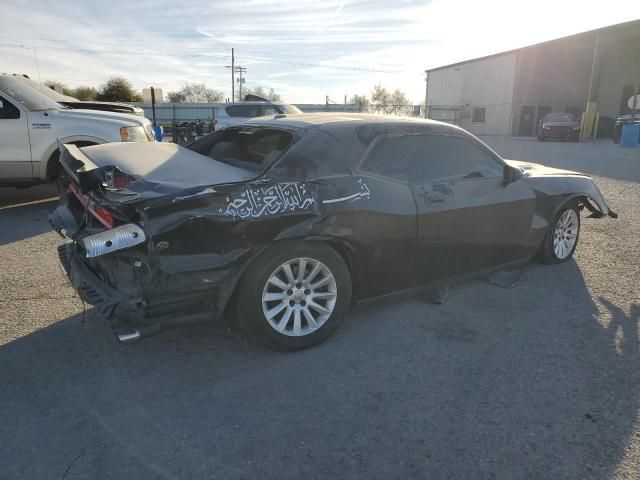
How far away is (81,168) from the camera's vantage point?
3191 millimetres

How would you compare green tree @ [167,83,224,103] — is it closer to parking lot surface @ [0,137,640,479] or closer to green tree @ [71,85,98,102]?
green tree @ [71,85,98,102]

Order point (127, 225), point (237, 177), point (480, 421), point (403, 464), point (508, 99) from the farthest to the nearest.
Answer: point (508, 99)
point (237, 177)
point (127, 225)
point (480, 421)
point (403, 464)

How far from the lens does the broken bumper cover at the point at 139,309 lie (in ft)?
9.11

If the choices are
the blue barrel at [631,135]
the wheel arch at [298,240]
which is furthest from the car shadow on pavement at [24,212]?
the blue barrel at [631,135]

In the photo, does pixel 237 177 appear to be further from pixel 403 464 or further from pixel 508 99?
pixel 508 99

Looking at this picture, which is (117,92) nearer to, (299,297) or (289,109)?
(289,109)

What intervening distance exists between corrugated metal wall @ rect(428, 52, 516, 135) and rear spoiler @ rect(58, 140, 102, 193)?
40.0 metres

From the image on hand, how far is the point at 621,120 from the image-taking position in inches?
1033

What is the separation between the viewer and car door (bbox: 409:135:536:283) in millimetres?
3719

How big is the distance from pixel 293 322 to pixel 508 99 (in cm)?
4061

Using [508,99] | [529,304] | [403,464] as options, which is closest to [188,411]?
[403,464]

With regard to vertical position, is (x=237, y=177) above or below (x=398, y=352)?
above

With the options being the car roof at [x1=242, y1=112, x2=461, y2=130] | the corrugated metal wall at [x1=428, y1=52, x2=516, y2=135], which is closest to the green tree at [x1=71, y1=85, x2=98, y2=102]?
the corrugated metal wall at [x1=428, y1=52, x2=516, y2=135]

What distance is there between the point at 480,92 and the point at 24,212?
137 ft
